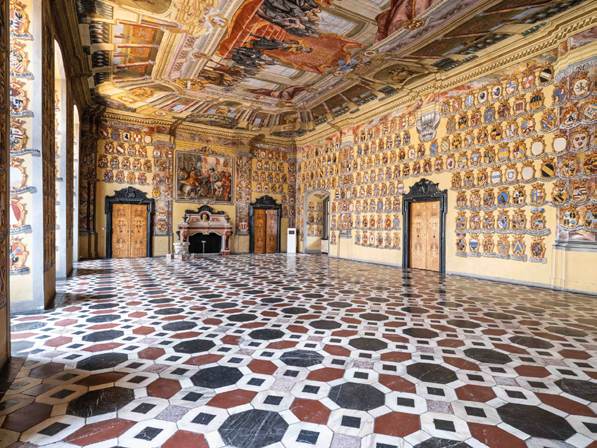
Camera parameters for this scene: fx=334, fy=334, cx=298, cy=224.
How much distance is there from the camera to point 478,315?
5715 mm

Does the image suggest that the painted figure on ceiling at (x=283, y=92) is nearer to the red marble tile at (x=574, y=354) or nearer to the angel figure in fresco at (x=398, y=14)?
the angel figure in fresco at (x=398, y=14)

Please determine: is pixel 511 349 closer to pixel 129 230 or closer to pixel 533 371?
pixel 533 371

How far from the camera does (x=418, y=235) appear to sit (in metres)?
12.4

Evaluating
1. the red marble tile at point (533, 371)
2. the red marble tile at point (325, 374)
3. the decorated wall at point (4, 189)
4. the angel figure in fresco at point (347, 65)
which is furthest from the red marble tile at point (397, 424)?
the angel figure in fresco at point (347, 65)

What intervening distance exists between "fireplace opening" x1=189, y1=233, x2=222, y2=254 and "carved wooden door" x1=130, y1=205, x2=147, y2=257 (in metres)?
2.26

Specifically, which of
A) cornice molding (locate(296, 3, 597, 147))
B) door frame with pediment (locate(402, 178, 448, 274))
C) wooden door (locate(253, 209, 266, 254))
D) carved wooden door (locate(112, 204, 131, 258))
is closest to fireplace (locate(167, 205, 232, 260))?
wooden door (locate(253, 209, 266, 254))

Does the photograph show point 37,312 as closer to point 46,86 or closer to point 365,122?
point 46,86

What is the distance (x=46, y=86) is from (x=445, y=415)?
808 centimetres

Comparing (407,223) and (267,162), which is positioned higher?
(267,162)

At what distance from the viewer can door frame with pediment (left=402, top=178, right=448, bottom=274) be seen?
11.3 metres

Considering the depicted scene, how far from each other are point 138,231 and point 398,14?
14097 millimetres

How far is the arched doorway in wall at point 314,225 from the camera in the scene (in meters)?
19.5

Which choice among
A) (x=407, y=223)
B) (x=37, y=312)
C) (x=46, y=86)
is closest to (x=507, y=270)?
(x=407, y=223)

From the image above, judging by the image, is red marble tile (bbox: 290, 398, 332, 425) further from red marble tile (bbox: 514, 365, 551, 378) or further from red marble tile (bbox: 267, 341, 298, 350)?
red marble tile (bbox: 514, 365, 551, 378)
